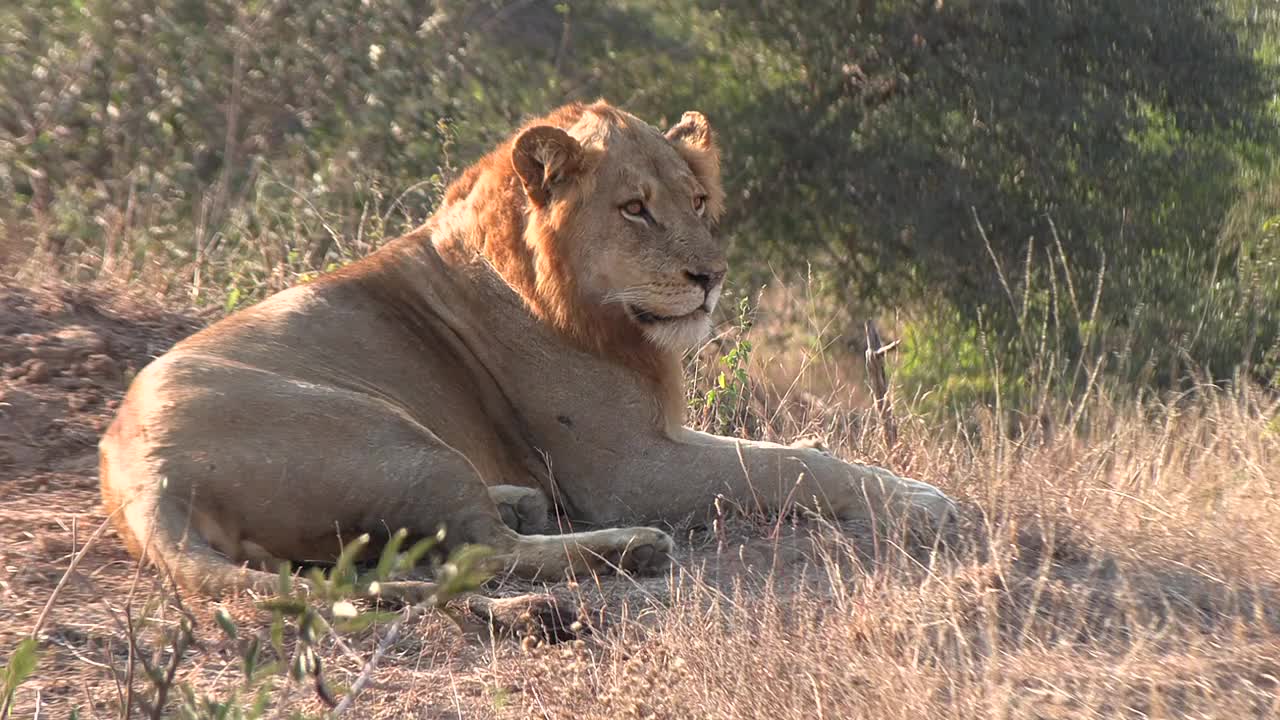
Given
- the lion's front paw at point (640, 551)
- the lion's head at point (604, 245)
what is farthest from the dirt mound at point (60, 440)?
the lion's head at point (604, 245)

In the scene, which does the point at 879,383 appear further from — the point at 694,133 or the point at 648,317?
the point at 648,317

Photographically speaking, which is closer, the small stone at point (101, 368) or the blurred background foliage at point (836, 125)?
the small stone at point (101, 368)

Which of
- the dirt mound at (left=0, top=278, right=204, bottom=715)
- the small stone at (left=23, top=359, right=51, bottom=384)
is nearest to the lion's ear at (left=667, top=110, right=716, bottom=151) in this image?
the dirt mound at (left=0, top=278, right=204, bottom=715)

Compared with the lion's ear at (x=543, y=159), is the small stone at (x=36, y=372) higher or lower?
lower

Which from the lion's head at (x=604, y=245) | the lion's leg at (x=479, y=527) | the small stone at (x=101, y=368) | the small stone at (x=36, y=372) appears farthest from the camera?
the small stone at (x=101, y=368)

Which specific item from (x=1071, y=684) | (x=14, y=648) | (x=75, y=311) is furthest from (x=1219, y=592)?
(x=75, y=311)

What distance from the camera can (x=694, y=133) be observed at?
5715 millimetres

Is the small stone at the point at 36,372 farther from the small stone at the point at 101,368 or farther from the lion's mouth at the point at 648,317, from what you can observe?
the lion's mouth at the point at 648,317

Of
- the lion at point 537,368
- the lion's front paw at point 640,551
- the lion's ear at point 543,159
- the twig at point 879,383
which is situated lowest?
the twig at point 879,383

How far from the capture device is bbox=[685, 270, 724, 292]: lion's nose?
5102 millimetres

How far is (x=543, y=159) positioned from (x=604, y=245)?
0.35m

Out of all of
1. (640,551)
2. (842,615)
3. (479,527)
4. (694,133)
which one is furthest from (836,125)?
(842,615)

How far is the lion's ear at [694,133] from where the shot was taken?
564 centimetres

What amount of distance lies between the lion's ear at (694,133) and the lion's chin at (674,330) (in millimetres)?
785
